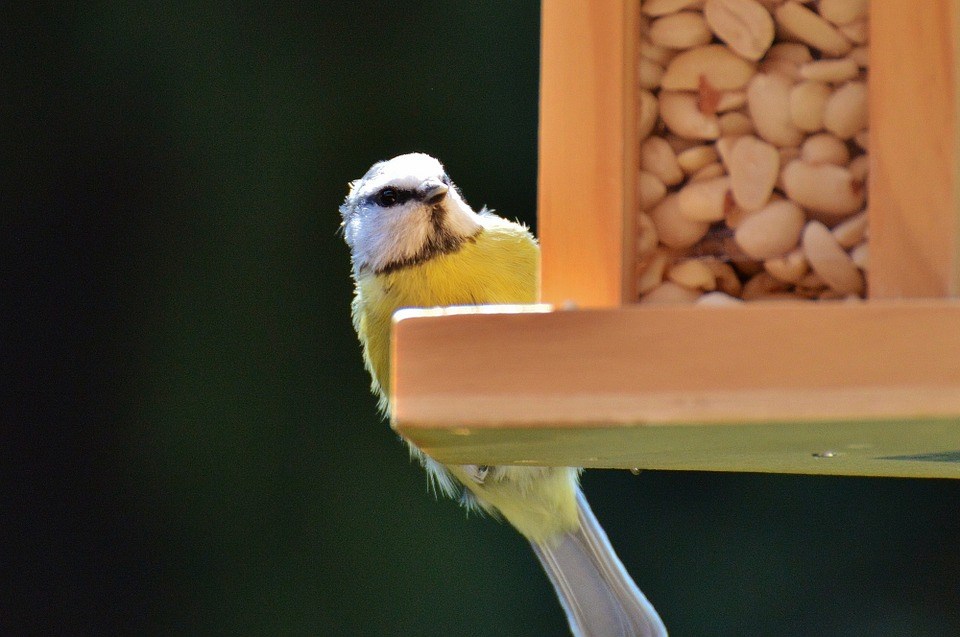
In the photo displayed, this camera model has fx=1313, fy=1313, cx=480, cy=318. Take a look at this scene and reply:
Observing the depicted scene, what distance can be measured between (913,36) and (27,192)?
224 cm

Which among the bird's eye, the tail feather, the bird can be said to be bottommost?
the tail feather

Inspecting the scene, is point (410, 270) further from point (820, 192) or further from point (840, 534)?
point (840, 534)

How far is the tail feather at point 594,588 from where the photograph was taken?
5.95ft

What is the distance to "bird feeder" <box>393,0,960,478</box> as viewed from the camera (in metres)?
0.82

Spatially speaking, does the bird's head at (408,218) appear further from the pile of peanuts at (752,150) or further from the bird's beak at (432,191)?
the pile of peanuts at (752,150)

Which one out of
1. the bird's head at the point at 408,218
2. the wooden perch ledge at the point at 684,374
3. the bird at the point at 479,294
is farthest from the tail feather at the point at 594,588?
the wooden perch ledge at the point at 684,374

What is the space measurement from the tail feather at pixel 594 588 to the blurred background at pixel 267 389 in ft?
1.48

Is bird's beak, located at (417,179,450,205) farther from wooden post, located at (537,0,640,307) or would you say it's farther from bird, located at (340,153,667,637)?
wooden post, located at (537,0,640,307)

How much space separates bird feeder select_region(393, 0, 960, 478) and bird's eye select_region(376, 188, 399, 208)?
0.89 m

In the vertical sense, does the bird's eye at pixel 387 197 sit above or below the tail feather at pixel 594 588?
above

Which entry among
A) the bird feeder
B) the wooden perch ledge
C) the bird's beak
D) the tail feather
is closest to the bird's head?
the bird's beak

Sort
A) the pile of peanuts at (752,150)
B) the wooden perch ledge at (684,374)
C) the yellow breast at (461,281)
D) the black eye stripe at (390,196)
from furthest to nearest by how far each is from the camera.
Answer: the black eye stripe at (390,196) → the yellow breast at (461,281) → the pile of peanuts at (752,150) → the wooden perch ledge at (684,374)

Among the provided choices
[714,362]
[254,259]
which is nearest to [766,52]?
[714,362]

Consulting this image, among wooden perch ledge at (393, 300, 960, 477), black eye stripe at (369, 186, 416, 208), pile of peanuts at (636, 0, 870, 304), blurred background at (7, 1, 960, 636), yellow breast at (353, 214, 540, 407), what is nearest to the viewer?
wooden perch ledge at (393, 300, 960, 477)
